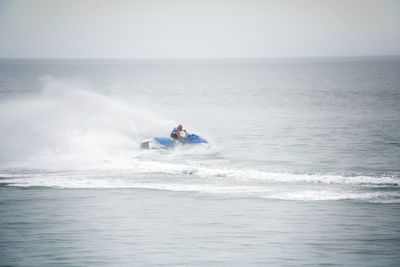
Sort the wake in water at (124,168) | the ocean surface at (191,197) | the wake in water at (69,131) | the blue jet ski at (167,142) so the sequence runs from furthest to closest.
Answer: the blue jet ski at (167,142), the wake in water at (69,131), the wake in water at (124,168), the ocean surface at (191,197)

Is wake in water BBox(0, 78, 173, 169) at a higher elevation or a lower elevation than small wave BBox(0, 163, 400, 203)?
higher

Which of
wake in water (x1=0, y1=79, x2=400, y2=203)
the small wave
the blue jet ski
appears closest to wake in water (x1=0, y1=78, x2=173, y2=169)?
wake in water (x1=0, y1=79, x2=400, y2=203)

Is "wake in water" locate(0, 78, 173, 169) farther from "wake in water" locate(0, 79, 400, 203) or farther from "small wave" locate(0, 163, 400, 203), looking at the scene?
"small wave" locate(0, 163, 400, 203)

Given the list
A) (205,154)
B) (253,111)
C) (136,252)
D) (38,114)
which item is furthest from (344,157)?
(253,111)

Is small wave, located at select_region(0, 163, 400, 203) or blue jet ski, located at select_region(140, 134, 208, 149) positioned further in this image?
blue jet ski, located at select_region(140, 134, 208, 149)

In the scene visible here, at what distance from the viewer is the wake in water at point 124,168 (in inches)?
1058

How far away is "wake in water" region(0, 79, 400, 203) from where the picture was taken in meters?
26.9

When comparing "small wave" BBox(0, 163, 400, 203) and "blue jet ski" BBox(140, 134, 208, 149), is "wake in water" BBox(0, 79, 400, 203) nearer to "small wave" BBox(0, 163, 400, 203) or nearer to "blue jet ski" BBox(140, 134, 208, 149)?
"small wave" BBox(0, 163, 400, 203)

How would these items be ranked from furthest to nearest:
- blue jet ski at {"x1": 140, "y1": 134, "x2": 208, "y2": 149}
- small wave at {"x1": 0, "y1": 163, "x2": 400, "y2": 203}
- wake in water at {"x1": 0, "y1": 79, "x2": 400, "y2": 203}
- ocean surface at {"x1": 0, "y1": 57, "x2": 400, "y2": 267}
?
blue jet ski at {"x1": 140, "y1": 134, "x2": 208, "y2": 149} → wake in water at {"x1": 0, "y1": 79, "x2": 400, "y2": 203} → small wave at {"x1": 0, "y1": 163, "x2": 400, "y2": 203} → ocean surface at {"x1": 0, "y1": 57, "x2": 400, "y2": 267}

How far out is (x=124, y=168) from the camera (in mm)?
31641

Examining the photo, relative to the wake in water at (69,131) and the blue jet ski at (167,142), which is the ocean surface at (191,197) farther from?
the blue jet ski at (167,142)

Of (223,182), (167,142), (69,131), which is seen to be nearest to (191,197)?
(223,182)

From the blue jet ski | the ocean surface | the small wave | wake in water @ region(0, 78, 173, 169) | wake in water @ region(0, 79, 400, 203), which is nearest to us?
the ocean surface

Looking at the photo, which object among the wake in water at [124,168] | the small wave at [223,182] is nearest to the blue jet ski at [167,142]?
the wake in water at [124,168]
